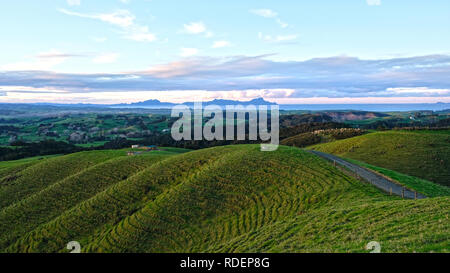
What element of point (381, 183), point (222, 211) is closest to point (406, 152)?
point (381, 183)

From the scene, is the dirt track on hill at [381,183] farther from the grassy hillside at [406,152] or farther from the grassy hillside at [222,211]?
the grassy hillside at [406,152]

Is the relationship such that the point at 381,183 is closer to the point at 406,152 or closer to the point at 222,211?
the point at 222,211

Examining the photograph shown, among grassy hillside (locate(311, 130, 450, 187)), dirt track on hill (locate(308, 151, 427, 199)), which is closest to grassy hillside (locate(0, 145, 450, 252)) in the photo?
dirt track on hill (locate(308, 151, 427, 199))

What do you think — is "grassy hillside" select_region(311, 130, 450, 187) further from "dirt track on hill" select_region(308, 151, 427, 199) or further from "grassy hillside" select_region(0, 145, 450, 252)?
"grassy hillside" select_region(0, 145, 450, 252)

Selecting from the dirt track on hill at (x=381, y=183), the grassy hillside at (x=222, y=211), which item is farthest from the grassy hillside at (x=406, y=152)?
the grassy hillside at (x=222, y=211)

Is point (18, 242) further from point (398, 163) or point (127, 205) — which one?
point (398, 163)
